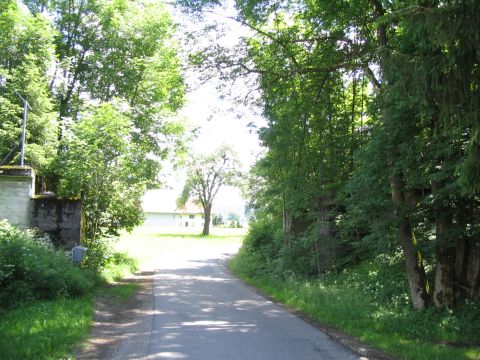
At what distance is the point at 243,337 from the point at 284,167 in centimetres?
929

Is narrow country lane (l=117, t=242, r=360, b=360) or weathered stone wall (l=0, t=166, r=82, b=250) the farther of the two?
weathered stone wall (l=0, t=166, r=82, b=250)

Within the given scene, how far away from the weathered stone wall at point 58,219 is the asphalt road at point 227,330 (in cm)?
308

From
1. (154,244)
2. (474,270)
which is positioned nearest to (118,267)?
(474,270)

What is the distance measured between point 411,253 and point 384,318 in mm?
1703

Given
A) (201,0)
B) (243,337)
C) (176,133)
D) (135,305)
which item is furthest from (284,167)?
(176,133)

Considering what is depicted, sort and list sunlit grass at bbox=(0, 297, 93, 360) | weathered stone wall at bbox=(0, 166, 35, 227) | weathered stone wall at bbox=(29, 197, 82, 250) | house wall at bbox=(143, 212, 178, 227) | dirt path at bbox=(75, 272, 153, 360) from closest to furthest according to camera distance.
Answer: sunlit grass at bbox=(0, 297, 93, 360), dirt path at bbox=(75, 272, 153, 360), weathered stone wall at bbox=(0, 166, 35, 227), weathered stone wall at bbox=(29, 197, 82, 250), house wall at bbox=(143, 212, 178, 227)

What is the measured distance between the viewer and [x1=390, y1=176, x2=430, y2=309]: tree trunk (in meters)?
10.5

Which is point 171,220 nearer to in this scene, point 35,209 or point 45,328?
point 35,209

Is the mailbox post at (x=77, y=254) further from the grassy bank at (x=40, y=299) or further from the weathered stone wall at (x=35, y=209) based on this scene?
the weathered stone wall at (x=35, y=209)

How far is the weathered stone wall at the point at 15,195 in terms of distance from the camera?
1389cm

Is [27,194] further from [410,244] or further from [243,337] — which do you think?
[410,244]

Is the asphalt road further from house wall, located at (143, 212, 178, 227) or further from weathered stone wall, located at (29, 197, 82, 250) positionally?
house wall, located at (143, 212, 178, 227)

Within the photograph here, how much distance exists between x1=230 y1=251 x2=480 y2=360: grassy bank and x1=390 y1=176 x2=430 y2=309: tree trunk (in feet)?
1.28

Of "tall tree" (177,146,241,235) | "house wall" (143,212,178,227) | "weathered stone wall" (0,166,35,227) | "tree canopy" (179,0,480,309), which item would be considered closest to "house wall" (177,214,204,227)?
"house wall" (143,212,178,227)
